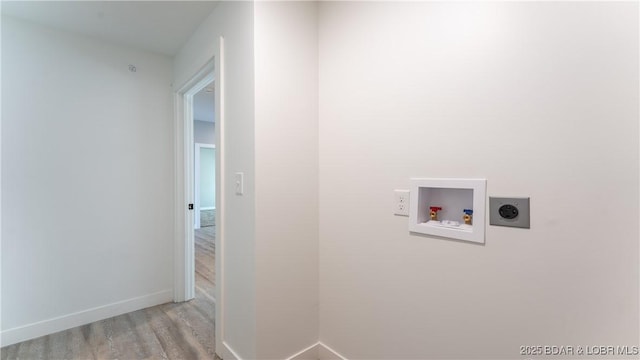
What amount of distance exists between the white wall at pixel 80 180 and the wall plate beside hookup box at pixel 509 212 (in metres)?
2.59

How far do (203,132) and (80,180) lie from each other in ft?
13.3

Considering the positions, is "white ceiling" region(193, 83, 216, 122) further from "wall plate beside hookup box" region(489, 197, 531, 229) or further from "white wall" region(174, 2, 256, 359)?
"wall plate beside hookup box" region(489, 197, 531, 229)

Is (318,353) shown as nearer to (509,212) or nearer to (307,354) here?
(307,354)

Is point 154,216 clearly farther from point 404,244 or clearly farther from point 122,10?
point 404,244

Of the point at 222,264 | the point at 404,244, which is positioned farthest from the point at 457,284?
the point at 222,264

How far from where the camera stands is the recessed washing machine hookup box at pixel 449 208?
1.06 meters

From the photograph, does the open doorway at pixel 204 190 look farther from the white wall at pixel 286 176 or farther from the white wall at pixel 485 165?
the white wall at pixel 485 165

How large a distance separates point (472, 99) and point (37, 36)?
9.66 feet

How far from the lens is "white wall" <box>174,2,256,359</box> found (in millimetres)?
1437

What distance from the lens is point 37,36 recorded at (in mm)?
1939

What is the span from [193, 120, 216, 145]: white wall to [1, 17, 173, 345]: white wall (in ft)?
11.6

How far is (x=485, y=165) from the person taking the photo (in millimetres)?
1043

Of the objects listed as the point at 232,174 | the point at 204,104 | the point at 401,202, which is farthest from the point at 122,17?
the point at 204,104

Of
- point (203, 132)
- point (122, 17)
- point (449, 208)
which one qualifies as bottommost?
point (449, 208)
